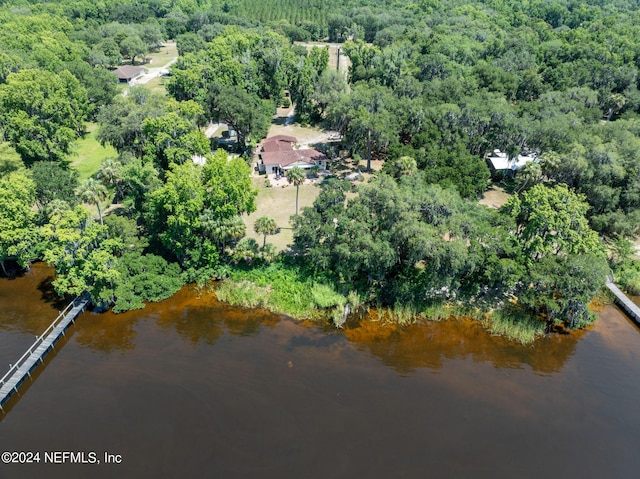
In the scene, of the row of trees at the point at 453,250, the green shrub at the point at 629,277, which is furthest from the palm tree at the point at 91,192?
the green shrub at the point at 629,277

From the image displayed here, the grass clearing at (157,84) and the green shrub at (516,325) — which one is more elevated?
the grass clearing at (157,84)

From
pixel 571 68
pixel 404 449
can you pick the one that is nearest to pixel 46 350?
pixel 404 449

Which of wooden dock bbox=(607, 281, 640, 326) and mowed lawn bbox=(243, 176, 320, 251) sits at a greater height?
wooden dock bbox=(607, 281, 640, 326)

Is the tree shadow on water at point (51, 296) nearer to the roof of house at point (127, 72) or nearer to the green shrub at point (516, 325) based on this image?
the green shrub at point (516, 325)

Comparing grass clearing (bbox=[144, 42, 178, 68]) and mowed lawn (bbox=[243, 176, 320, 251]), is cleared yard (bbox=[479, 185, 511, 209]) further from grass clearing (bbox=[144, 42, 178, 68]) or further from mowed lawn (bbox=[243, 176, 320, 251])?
grass clearing (bbox=[144, 42, 178, 68])

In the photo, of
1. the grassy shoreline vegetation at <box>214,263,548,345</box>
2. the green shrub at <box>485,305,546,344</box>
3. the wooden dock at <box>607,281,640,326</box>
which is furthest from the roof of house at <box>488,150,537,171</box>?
the green shrub at <box>485,305,546,344</box>

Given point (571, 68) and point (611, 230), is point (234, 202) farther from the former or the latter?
point (571, 68)
